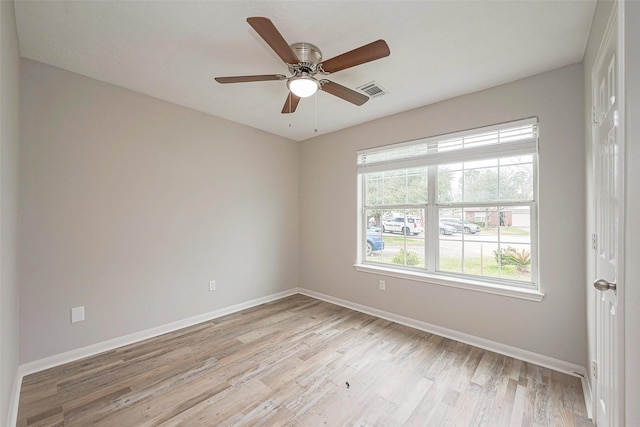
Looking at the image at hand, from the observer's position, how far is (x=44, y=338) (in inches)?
89.2

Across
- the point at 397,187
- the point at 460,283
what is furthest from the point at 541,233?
the point at 397,187

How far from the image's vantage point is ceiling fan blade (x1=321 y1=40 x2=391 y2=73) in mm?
1569

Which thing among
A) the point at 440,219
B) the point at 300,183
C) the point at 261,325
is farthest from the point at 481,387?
the point at 300,183

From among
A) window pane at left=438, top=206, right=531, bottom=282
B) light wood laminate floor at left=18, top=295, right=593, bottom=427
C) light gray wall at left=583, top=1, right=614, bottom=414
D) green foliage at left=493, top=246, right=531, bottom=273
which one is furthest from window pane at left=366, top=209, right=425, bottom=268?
light gray wall at left=583, top=1, right=614, bottom=414

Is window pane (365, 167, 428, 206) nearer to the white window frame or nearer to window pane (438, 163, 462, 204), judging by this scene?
the white window frame

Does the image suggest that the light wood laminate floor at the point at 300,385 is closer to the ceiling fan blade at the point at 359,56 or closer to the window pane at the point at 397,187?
the window pane at the point at 397,187

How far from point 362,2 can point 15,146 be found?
8.50 ft

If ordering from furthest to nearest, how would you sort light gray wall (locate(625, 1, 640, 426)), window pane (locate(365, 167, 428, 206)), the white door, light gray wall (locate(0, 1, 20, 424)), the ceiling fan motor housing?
window pane (locate(365, 167, 428, 206)) → the ceiling fan motor housing → light gray wall (locate(0, 1, 20, 424)) → the white door → light gray wall (locate(625, 1, 640, 426))

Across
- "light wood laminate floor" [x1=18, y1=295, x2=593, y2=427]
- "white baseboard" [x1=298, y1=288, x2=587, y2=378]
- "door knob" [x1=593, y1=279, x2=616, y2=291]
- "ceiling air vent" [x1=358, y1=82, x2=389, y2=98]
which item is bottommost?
"light wood laminate floor" [x1=18, y1=295, x2=593, y2=427]

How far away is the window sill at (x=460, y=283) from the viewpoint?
242 cm

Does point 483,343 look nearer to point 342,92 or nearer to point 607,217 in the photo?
point 607,217

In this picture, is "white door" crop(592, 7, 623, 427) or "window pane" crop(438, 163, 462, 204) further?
"window pane" crop(438, 163, 462, 204)

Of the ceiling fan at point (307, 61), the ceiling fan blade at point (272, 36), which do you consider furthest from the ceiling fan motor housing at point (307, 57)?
the ceiling fan blade at point (272, 36)

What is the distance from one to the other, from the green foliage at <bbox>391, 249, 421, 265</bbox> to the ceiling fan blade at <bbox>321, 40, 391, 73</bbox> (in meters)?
2.41
